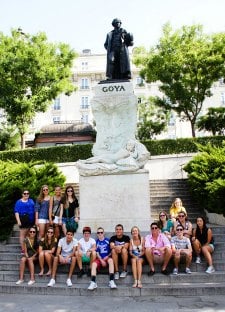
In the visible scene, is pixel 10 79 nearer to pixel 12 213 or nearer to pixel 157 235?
pixel 12 213

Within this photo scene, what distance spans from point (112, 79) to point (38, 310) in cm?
730

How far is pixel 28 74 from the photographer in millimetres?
28469

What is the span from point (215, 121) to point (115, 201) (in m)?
23.4

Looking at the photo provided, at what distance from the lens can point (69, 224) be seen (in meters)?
9.59

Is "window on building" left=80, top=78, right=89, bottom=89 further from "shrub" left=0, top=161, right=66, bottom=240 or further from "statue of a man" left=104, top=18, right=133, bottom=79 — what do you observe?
"statue of a man" left=104, top=18, right=133, bottom=79

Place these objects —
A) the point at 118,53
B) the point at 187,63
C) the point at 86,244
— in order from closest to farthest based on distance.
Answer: the point at 86,244
the point at 118,53
the point at 187,63

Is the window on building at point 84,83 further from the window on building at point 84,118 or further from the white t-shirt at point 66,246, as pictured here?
the white t-shirt at point 66,246

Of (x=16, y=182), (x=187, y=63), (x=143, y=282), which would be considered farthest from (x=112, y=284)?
(x=187, y=63)

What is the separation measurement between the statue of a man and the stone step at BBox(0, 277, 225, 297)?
21.5 ft

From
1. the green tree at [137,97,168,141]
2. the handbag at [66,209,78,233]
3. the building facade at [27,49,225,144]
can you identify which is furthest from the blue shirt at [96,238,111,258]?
the building facade at [27,49,225,144]

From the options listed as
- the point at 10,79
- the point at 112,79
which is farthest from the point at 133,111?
the point at 10,79

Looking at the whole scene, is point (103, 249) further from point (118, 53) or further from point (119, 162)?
A: point (118, 53)

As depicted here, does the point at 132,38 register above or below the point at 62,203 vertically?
above

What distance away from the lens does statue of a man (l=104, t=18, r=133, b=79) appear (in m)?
11.6
